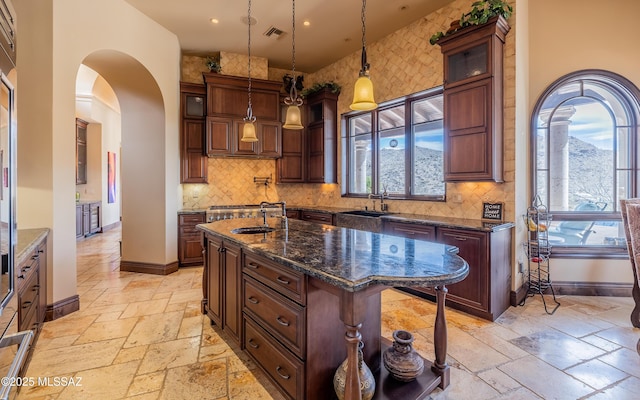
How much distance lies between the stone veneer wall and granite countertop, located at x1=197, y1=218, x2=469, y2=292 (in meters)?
1.96

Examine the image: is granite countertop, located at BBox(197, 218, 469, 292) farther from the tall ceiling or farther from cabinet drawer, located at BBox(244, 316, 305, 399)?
the tall ceiling

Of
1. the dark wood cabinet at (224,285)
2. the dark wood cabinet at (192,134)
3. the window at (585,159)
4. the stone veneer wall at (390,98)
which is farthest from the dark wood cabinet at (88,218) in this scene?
the window at (585,159)

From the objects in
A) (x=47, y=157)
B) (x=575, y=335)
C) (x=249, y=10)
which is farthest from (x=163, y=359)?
(x=249, y=10)

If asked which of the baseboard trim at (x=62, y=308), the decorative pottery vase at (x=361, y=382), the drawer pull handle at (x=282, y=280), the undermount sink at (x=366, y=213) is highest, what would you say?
the undermount sink at (x=366, y=213)

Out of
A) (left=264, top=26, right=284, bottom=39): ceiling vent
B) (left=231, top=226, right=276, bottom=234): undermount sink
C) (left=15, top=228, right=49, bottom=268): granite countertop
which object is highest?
(left=264, top=26, right=284, bottom=39): ceiling vent

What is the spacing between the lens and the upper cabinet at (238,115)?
16.8ft

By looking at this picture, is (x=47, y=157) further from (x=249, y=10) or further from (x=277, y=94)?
(x=277, y=94)

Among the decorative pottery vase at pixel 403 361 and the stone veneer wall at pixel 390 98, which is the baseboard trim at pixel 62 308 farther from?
the decorative pottery vase at pixel 403 361

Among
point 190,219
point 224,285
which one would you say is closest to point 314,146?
point 190,219

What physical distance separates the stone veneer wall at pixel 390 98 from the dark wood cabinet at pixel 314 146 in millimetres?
257

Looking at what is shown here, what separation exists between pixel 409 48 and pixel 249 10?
2.33 meters

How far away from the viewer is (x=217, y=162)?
5660 millimetres

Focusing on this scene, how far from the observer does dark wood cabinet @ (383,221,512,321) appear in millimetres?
3035

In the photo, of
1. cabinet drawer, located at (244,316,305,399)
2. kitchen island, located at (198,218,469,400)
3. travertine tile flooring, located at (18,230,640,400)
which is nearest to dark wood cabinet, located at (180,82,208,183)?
travertine tile flooring, located at (18,230,640,400)
